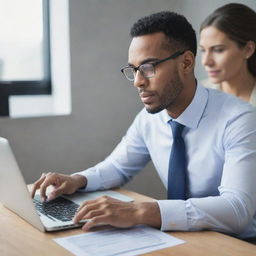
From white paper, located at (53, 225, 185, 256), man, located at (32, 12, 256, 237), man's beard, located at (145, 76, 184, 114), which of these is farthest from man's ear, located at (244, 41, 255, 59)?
white paper, located at (53, 225, 185, 256)

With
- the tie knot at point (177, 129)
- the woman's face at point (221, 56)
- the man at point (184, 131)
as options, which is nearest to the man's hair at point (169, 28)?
the man at point (184, 131)

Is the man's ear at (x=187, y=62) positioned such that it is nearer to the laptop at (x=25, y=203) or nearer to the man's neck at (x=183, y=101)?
the man's neck at (x=183, y=101)

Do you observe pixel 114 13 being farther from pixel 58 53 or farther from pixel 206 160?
pixel 206 160

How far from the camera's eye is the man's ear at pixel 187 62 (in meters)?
1.55

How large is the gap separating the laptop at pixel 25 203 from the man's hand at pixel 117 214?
0.18 ft

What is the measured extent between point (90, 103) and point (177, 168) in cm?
130

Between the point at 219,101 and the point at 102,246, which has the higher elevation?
the point at 219,101

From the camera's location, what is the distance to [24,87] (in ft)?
8.77

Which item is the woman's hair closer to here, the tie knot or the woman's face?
the woman's face

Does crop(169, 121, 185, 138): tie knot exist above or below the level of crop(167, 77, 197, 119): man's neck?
below

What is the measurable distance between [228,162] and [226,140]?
120mm

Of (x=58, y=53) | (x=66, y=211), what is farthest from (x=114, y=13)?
(x=66, y=211)

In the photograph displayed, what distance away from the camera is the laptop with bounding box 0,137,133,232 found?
3.92ft

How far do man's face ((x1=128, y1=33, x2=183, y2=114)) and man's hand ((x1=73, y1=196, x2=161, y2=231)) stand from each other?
16.3 inches
